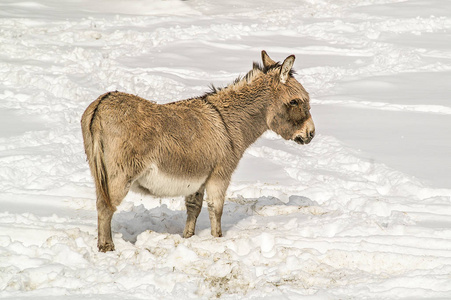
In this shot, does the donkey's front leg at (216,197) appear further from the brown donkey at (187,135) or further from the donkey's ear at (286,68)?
the donkey's ear at (286,68)

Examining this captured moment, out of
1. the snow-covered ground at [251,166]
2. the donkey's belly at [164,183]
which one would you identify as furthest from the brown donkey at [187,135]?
the snow-covered ground at [251,166]

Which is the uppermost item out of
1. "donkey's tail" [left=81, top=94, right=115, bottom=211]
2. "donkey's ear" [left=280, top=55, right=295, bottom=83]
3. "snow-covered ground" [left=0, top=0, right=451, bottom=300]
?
"donkey's ear" [left=280, top=55, right=295, bottom=83]

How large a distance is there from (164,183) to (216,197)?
0.75 m

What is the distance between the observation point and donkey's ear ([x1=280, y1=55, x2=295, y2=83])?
6.21m

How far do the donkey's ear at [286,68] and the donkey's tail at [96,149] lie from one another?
6.97 feet

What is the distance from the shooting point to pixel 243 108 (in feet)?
21.1

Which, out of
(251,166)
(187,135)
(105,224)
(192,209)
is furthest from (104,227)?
(251,166)

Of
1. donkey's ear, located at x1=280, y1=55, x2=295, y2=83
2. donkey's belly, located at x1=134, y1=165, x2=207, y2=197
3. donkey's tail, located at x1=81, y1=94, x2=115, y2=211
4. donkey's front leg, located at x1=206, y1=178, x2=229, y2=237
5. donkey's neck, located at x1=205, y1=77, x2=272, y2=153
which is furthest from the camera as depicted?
donkey's neck, located at x1=205, y1=77, x2=272, y2=153

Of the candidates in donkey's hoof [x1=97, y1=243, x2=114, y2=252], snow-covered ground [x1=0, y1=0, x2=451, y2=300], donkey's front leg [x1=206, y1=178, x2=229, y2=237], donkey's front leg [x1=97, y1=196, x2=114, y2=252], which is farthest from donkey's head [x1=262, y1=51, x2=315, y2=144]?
donkey's hoof [x1=97, y1=243, x2=114, y2=252]

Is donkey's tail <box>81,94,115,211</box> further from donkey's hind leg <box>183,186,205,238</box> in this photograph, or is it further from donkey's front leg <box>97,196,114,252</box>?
donkey's hind leg <box>183,186,205,238</box>

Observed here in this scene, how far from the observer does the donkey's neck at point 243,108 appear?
20.9 feet

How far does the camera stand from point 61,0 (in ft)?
73.3

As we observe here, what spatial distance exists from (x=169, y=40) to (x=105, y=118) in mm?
12102

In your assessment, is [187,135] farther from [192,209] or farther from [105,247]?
[105,247]
